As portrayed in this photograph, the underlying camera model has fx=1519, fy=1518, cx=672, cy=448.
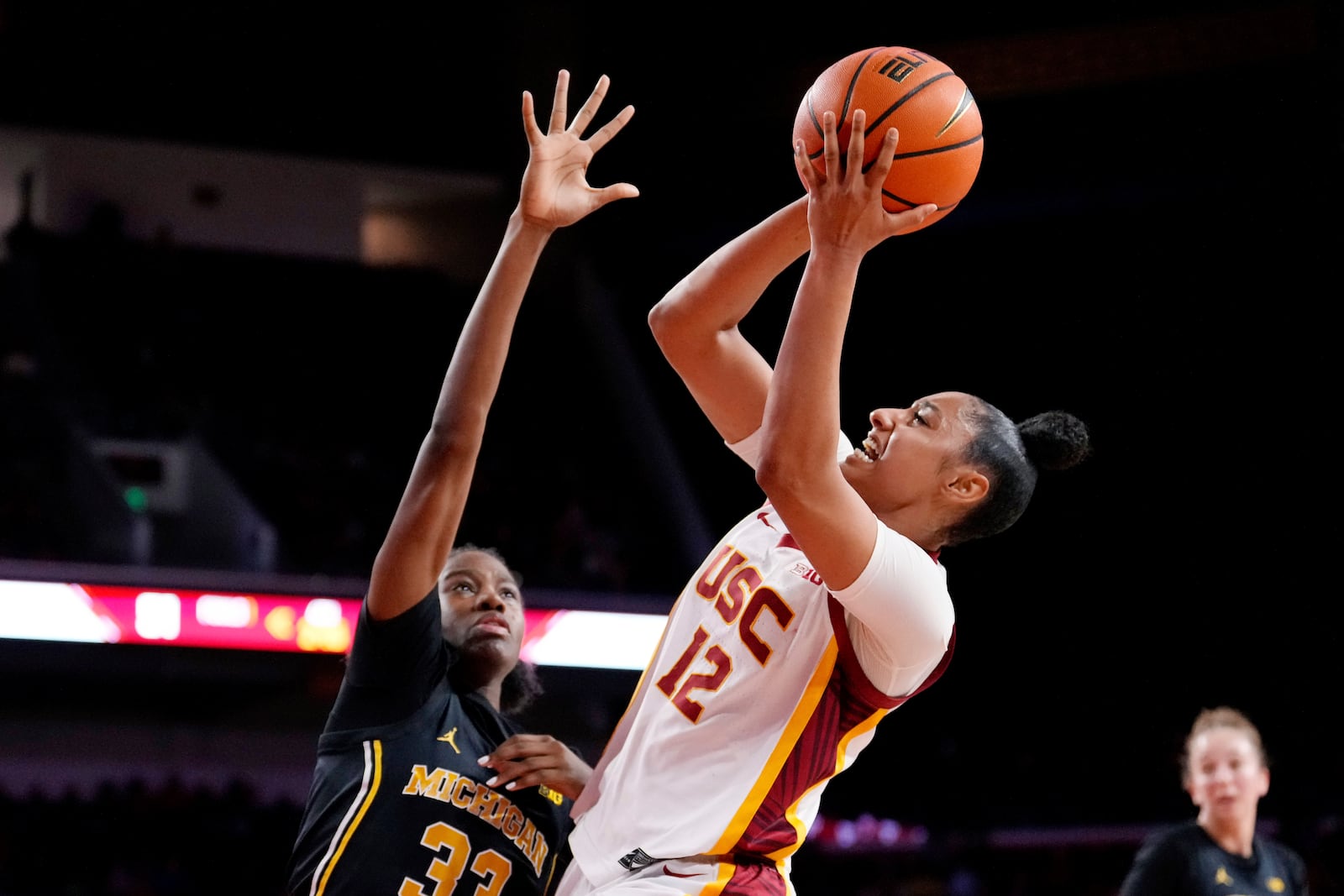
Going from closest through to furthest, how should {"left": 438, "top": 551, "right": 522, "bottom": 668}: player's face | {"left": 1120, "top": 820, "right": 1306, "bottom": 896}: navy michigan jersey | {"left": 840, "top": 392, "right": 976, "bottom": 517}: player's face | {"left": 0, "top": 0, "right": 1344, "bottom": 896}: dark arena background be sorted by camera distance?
{"left": 840, "top": 392, "right": 976, "bottom": 517}: player's face < {"left": 438, "top": 551, "right": 522, "bottom": 668}: player's face < {"left": 1120, "top": 820, "right": 1306, "bottom": 896}: navy michigan jersey < {"left": 0, "top": 0, "right": 1344, "bottom": 896}: dark arena background

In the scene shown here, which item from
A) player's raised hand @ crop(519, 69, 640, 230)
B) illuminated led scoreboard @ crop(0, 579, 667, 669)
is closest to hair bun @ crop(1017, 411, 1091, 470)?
player's raised hand @ crop(519, 69, 640, 230)

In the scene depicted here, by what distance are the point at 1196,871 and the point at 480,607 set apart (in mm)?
2834

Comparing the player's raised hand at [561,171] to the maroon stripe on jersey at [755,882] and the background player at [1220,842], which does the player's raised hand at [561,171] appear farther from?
the background player at [1220,842]

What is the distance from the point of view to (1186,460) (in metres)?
11.0

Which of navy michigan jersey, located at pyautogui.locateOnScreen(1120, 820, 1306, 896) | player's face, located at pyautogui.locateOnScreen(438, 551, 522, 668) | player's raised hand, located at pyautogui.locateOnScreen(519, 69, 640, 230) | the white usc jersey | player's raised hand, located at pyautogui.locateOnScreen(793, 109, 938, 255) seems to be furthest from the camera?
navy michigan jersey, located at pyautogui.locateOnScreen(1120, 820, 1306, 896)

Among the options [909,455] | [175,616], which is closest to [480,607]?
[909,455]

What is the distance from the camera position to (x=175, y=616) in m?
10.1

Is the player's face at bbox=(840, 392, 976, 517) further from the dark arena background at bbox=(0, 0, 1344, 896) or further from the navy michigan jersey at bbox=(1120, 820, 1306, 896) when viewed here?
the dark arena background at bbox=(0, 0, 1344, 896)

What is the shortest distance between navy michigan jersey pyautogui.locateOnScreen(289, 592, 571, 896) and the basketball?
109cm

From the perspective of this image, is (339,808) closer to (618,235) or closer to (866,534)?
(866,534)

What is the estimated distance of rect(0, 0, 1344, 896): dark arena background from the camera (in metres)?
10.2

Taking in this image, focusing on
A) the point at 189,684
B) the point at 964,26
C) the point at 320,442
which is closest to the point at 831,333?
the point at 964,26

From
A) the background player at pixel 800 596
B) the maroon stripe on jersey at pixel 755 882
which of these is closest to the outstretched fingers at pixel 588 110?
the background player at pixel 800 596

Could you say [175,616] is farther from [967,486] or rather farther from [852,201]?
[852,201]
